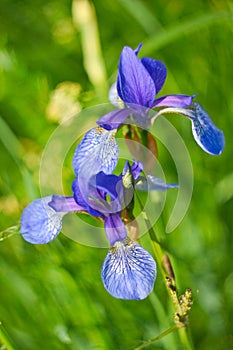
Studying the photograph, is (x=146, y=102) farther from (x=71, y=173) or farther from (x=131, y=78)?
(x=71, y=173)

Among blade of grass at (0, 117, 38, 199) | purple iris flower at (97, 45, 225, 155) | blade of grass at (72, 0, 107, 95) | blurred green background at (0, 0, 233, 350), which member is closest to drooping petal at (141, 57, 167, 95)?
purple iris flower at (97, 45, 225, 155)

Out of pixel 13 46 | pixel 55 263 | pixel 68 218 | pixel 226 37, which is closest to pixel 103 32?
pixel 13 46

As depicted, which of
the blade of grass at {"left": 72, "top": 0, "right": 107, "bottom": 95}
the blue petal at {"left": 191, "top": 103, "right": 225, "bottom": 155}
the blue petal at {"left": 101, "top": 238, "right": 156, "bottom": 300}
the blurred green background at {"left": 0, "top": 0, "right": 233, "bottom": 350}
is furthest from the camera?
the blade of grass at {"left": 72, "top": 0, "right": 107, "bottom": 95}

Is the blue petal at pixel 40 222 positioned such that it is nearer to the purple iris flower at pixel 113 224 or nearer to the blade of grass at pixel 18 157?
the purple iris flower at pixel 113 224

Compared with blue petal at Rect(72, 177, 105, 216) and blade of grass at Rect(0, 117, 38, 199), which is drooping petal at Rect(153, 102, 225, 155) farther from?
blade of grass at Rect(0, 117, 38, 199)

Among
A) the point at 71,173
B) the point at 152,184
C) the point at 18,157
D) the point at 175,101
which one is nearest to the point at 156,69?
the point at 175,101
